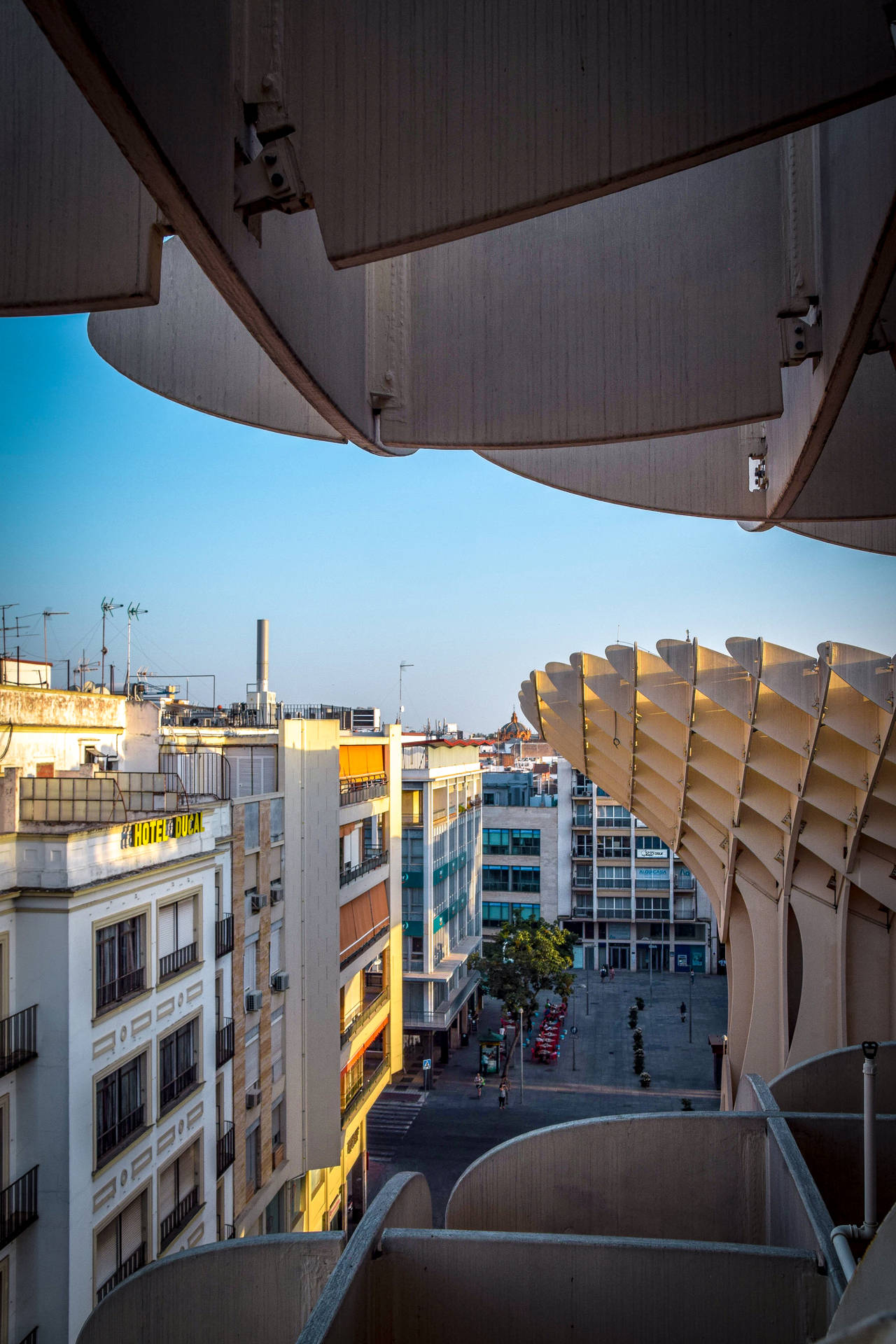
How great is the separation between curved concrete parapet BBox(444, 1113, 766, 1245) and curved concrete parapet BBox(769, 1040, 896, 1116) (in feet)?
6.39

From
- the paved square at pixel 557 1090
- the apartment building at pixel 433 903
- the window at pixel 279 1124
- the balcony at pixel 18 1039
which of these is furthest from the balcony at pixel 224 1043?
the apartment building at pixel 433 903

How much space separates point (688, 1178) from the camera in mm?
6367

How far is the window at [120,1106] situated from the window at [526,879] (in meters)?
46.2

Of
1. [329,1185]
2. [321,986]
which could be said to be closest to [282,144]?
[321,986]

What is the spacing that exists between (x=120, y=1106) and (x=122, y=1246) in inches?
72.8

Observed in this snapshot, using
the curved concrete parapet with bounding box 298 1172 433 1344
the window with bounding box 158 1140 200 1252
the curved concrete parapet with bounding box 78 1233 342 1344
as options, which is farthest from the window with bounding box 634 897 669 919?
the curved concrete parapet with bounding box 78 1233 342 1344

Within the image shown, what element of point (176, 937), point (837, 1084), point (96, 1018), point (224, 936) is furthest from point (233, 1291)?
point (224, 936)

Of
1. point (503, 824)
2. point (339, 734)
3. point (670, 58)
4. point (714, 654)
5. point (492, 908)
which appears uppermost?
point (670, 58)

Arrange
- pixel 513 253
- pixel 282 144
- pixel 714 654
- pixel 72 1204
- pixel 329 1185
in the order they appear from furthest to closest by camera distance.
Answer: pixel 329 1185 → pixel 714 654 → pixel 72 1204 → pixel 513 253 → pixel 282 144

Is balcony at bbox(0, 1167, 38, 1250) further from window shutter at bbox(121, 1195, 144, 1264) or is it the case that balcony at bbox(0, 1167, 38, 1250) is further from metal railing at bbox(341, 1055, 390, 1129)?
metal railing at bbox(341, 1055, 390, 1129)

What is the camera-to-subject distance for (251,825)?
17234 millimetres

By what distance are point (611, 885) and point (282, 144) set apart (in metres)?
56.8

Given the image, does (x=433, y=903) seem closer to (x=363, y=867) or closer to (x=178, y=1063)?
(x=363, y=867)

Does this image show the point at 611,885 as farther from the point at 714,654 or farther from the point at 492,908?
the point at 714,654
